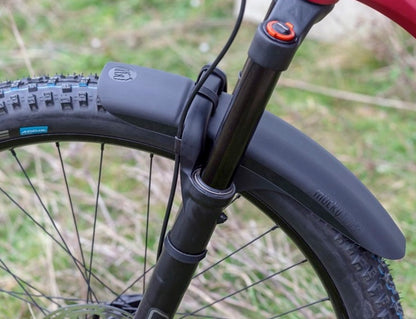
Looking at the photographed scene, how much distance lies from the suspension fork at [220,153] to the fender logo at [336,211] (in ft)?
0.47

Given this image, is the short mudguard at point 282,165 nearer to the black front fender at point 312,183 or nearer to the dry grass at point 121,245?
the black front fender at point 312,183

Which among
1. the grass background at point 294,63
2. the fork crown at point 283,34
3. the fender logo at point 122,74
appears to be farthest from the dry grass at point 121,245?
the fork crown at point 283,34

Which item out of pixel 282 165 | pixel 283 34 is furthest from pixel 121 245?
pixel 283 34

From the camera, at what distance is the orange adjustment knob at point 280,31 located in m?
0.84

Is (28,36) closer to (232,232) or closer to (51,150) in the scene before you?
(51,150)

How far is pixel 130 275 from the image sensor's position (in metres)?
1.93

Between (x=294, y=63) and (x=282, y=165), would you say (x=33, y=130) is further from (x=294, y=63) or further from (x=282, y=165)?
(x=294, y=63)

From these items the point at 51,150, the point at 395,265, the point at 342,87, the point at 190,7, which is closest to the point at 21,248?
the point at 51,150

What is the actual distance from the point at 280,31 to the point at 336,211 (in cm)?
33

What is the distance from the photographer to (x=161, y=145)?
1.08 meters

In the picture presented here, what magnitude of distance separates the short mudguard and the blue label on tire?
0.14 m

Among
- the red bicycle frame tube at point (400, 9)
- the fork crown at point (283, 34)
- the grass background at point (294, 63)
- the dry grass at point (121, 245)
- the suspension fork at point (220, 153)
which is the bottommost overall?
the suspension fork at point (220, 153)

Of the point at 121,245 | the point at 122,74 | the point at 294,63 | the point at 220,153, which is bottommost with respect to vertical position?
the point at 220,153

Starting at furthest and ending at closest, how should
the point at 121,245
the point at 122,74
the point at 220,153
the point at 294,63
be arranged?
the point at 294,63, the point at 121,245, the point at 122,74, the point at 220,153
